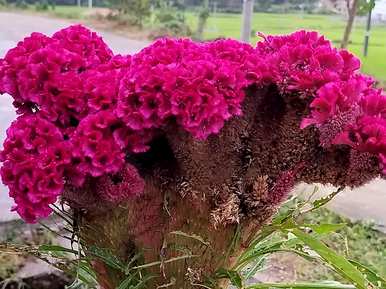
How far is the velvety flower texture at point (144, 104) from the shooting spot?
0.81 m

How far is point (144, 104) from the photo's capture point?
2.66ft

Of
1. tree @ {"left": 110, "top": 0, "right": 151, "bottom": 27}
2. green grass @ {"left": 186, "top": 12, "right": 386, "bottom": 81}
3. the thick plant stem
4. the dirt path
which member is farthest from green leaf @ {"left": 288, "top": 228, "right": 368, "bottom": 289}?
tree @ {"left": 110, "top": 0, "right": 151, "bottom": 27}

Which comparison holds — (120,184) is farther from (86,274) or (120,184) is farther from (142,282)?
(86,274)

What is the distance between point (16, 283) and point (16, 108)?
1378mm

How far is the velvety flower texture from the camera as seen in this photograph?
81cm

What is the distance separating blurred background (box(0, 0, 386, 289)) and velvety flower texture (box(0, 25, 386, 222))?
0.19 metres

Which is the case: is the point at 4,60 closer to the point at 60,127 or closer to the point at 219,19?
the point at 60,127

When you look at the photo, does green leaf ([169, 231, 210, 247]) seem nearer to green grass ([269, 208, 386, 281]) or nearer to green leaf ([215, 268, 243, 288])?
green leaf ([215, 268, 243, 288])

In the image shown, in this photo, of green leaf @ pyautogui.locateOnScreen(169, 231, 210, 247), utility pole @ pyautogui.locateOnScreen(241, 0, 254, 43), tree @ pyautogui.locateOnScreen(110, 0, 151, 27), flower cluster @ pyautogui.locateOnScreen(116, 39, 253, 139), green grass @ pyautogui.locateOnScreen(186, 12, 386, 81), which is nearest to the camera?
flower cluster @ pyautogui.locateOnScreen(116, 39, 253, 139)

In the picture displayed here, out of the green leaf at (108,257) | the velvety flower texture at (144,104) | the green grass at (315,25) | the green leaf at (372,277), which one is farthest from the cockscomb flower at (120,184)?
the green grass at (315,25)

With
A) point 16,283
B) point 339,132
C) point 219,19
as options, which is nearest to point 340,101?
point 339,132

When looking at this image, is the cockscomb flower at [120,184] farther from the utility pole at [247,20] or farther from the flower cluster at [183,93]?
the utility pole at [247,20]

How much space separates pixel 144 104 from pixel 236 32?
6.13m

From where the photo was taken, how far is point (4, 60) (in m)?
0.92
